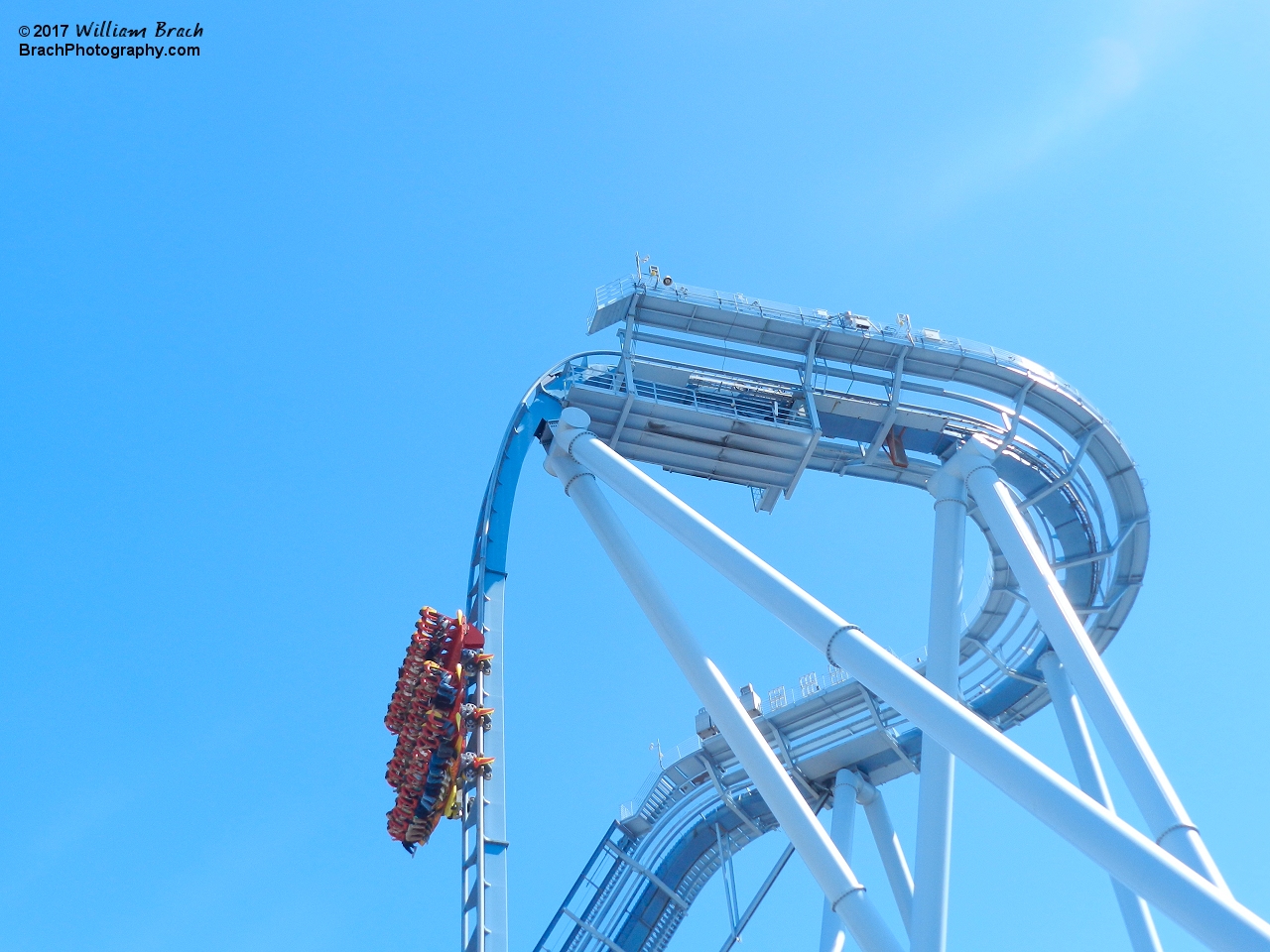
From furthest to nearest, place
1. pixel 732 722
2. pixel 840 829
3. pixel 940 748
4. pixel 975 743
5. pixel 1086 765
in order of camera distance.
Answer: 1. pixel 840 829
2. pixel 1086 765
3. pixel 940 748
4. pixel 732 722
5. pixel 975 743

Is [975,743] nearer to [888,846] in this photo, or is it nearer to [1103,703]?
[1103,703]

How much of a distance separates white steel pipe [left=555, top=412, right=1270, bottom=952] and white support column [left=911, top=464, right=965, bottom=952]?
2389 millimetres

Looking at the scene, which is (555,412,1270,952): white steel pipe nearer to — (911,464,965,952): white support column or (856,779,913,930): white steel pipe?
(911,464,965,952): white support column

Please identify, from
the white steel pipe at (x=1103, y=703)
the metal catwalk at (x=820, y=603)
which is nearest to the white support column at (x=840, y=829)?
the metal catwalk at (x=820, y=603)

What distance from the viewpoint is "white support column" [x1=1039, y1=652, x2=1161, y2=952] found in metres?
22.0

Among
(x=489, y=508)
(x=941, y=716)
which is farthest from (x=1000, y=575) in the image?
(x=941, y=716)

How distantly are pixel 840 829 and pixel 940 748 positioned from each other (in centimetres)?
699

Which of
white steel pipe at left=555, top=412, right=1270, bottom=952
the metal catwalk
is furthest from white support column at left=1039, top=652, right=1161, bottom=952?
white steel pipe at left=555, top=412, right=1270, bottom=952

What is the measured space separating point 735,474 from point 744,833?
878 cm

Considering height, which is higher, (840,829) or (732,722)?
(840,829)

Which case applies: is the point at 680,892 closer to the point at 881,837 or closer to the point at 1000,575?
the point at 881,837

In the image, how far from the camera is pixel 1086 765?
25031 mm

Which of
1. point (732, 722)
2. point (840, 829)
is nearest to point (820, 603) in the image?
point (732, 722)

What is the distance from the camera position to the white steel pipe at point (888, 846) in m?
28.0
